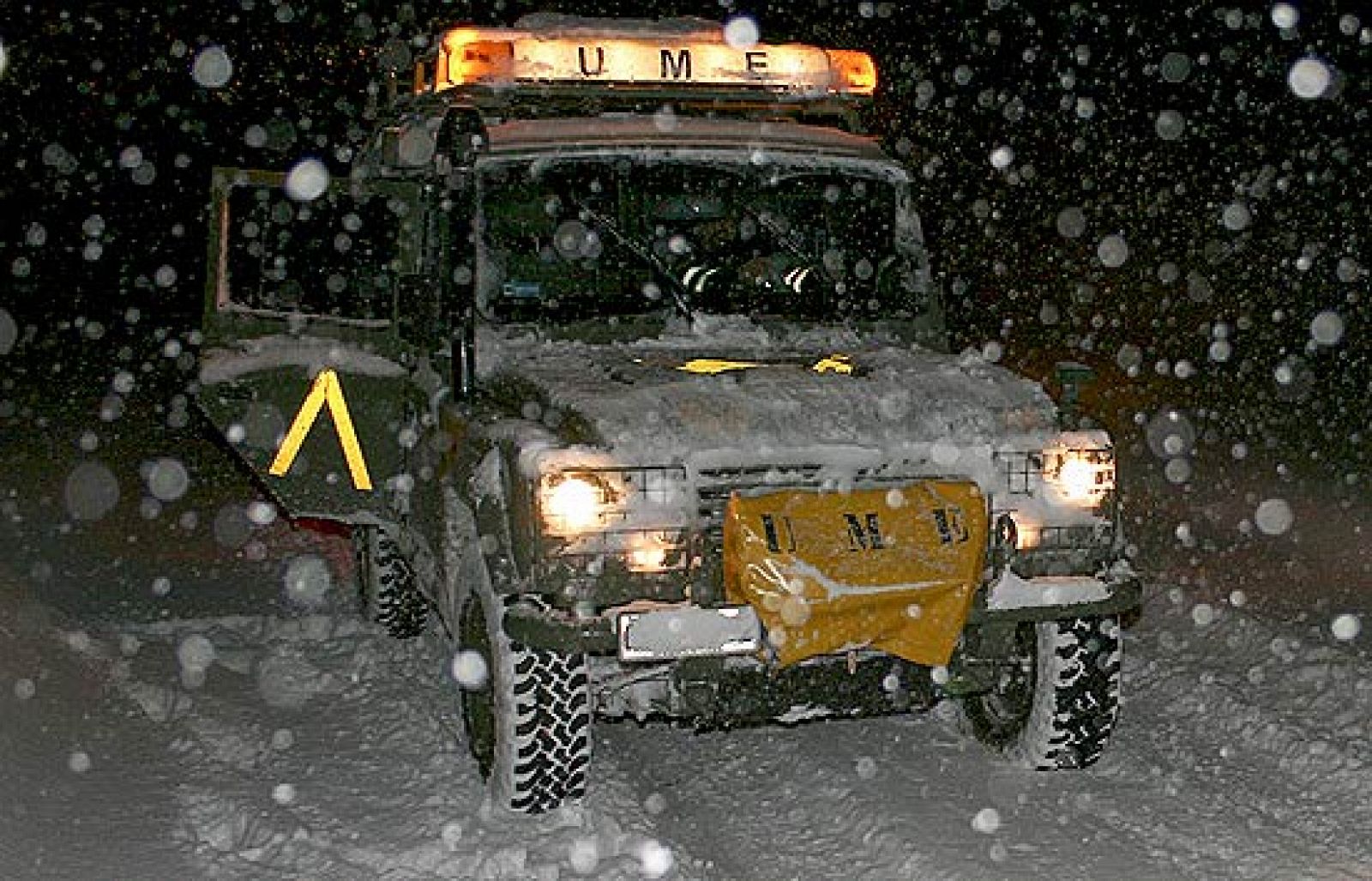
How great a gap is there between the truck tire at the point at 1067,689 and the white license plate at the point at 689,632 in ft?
4.02

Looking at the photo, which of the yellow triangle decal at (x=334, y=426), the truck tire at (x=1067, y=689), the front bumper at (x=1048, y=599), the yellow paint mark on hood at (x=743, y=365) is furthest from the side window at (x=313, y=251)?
the truck tire at (x=1067, y=689)

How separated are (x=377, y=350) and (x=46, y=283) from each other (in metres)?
37.0

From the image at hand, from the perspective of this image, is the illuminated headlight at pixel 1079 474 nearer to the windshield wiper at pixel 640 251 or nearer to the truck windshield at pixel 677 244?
the truck windshield at pixel 677 244

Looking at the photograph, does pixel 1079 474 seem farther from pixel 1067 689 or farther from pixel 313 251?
pixel 313 251

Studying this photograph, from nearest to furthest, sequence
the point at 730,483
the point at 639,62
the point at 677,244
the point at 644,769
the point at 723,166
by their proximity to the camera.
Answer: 1. the point at 730,483
2. the point at 644,769
3. the point at 677,244
4. the point at 723,166
5. the point at 639,62

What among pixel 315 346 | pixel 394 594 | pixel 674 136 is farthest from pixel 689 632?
pixel 394 594

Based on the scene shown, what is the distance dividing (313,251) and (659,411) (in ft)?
6.64

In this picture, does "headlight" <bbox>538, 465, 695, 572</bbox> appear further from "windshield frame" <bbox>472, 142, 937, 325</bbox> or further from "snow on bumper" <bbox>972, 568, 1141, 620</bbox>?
"windshield frame" <bbox>472, 142, 937, 325</bbox>

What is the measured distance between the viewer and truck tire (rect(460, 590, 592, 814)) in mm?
4953

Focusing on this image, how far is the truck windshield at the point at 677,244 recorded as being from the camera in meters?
5.75

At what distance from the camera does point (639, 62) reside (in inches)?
260

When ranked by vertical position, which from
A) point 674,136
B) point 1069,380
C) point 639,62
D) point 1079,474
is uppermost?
point 639,62

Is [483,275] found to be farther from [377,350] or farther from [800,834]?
[800,834]

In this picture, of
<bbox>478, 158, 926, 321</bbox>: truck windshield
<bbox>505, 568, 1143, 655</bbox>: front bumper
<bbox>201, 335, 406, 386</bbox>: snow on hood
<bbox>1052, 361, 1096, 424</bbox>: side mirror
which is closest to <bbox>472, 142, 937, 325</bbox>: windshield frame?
<bbox>478, 158, 926, 321</bbox>: truck windshield
